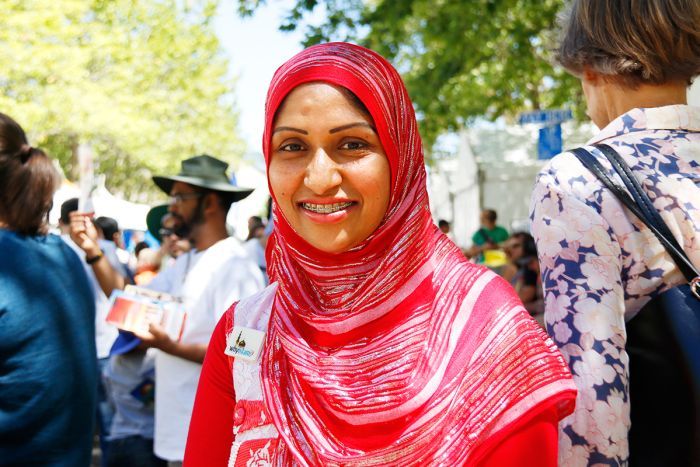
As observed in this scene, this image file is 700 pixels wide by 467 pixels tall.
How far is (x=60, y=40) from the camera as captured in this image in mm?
22109

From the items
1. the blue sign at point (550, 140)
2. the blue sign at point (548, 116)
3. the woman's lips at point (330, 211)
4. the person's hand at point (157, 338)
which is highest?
the blue sign at point (548, 116)

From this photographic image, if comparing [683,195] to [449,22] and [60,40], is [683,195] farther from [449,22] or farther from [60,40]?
[60,40]

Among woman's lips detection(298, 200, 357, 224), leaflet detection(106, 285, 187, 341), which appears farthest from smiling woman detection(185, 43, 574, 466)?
leaflet detection(106, 285, 187, 341)

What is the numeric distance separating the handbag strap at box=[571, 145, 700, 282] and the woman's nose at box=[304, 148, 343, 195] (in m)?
0.59

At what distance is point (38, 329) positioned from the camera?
3.20 m

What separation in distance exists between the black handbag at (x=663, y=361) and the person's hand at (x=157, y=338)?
2.41 metres

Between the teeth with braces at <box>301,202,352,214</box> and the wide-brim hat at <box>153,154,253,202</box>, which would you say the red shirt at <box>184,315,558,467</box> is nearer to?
the teeth with braces at <box>301,202,352,214</box>

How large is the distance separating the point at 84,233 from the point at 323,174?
3.52 metres

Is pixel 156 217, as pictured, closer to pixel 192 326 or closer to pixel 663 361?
pixel 192 326

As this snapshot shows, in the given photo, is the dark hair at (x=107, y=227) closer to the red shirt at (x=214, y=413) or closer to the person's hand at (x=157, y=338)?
the person's hand at (x=157, y=338)

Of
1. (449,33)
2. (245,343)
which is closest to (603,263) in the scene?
(245,343)

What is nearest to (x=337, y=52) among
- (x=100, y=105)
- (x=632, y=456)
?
(x=632, y=456)

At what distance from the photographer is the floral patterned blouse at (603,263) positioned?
1.84 metres

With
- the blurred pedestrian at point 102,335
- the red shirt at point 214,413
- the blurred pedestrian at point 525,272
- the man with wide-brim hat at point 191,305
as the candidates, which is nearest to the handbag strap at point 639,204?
the red shirt at point 214,413
